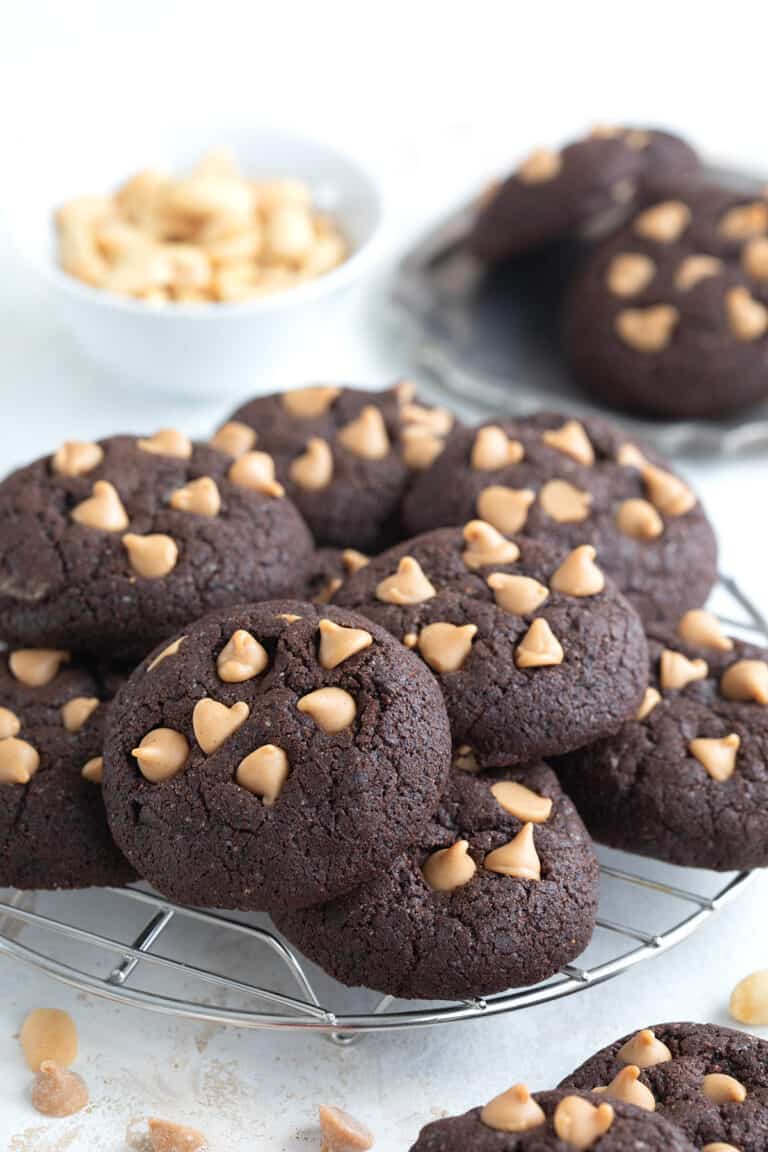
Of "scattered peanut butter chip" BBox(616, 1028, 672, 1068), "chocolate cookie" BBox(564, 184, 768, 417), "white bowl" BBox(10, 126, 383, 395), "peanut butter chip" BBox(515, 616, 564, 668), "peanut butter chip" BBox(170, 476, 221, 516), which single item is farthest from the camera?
"chocolate cookie" BBox(564, 184, 768, 417)

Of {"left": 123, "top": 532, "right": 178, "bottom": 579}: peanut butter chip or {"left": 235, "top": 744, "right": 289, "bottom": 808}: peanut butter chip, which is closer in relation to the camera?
{"left": 235, "top": 744, "right": 289, "bottom": 808}: peanut butter chip

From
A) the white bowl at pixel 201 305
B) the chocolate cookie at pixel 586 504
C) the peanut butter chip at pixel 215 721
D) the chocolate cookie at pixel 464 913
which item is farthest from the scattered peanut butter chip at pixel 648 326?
the peanut butter chip at pixel 215 721

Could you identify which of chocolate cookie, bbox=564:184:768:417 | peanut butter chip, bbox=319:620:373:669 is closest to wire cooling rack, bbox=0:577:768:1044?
peanut butter chip, bbox=319:620:373:669

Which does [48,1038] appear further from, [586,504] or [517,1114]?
[586,504]

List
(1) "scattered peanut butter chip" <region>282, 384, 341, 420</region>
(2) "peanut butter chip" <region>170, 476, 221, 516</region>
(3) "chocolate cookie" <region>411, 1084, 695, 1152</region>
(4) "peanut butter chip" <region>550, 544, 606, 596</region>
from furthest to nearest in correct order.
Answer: (1) "scattered peanut butter chip" <region>282, 384, 341, 420</region>
(2) "peanut butter chip" <region>170, 476, 221, 516</region>
(4) "peanut butter chip" <region>550, 544, 606, 596</region>
(3) "chocolate cookie" <region>411, 1084, 695, 1152</region>

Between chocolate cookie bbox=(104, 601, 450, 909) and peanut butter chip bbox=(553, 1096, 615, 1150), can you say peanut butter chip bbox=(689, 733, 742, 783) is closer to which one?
chocolate cookie bbox=(104, 601, 450, 909)

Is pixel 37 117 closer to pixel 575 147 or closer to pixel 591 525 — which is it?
pixel 575 147

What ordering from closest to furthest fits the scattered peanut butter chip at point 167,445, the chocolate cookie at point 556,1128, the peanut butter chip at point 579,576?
the chocolate cookie at point 556,1128 < the peanut butter chip at point 579,576 < the scattered peanut butter chip at point 167,445

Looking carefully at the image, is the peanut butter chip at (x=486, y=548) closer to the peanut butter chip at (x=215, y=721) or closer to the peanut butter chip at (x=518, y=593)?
the peanut butter chip at (x=518, y=593)
